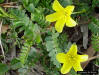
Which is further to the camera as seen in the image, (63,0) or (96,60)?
(96,60)

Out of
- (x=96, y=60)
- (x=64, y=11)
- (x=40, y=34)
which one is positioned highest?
(x=64, y=11)

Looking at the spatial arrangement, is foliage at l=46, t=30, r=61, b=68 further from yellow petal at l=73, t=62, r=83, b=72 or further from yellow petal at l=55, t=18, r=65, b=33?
yellow petal at l=73, t=62, r=83, b=72

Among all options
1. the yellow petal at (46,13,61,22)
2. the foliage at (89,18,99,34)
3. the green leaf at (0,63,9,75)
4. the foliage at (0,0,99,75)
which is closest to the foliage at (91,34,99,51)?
the foliage at (0,0,99,75)

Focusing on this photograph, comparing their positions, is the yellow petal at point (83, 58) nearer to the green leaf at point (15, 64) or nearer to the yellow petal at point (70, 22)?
the yellow petal at point (70, 22)

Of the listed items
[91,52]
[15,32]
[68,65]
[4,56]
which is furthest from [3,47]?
[91,52]

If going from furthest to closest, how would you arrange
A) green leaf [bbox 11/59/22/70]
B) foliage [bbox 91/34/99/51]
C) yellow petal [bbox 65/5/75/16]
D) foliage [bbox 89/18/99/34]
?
green leaf [bbox 11/59/22/70] < foliage [bbox 89/18/99/34] < foliage [bbox 91/34/99/51] < yellow petal [bbox 65/5/75/16]

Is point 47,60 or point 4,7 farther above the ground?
point 4,7

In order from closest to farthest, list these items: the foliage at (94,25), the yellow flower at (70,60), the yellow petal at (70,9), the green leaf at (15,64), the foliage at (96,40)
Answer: the yellow petal at (70,9) → the yellow flower at (70,60) → the foliage at (96,40) → the foliage at (94,25) → the green leaf at (15,64)

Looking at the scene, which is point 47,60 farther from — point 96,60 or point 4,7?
point 4,7

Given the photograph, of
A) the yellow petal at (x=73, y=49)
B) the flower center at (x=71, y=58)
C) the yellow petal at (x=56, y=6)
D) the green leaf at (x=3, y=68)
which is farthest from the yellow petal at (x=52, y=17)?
the green leaf at (x=3, y=68)
